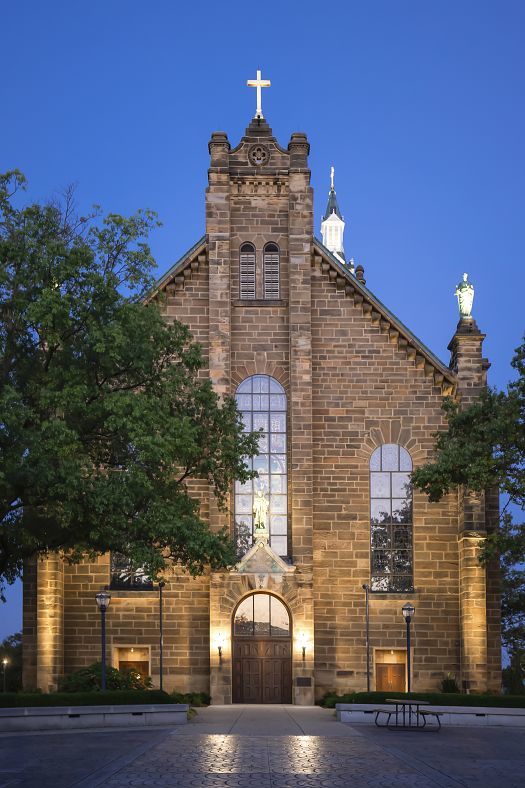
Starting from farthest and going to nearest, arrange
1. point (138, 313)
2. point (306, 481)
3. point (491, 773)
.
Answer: point (306, 481), point (138, 313), point (491, 773)

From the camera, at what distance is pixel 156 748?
24.8m

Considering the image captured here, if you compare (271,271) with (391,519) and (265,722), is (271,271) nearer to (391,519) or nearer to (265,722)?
(391,519)

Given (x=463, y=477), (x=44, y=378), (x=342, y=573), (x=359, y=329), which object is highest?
(x=359, y=329)

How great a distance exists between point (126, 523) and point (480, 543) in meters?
12.6

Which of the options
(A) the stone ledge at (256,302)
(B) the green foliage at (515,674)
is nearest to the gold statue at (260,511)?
(A) the stone ledge at (256,302)

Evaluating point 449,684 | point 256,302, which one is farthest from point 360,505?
point 256,302

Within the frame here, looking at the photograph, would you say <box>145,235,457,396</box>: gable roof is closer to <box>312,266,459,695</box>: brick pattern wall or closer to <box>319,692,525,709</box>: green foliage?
<box>312,266,459,695</box>: brick pattern wall

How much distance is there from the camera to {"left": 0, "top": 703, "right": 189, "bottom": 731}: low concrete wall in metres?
31.7

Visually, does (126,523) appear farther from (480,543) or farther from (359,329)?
(359,329)

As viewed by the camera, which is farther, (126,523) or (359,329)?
(359,329)

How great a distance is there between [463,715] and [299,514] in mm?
12004

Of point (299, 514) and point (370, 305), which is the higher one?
point (370, 305)

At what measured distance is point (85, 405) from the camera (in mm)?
31984

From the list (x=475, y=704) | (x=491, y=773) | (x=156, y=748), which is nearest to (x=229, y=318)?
(x=475, y=704)
